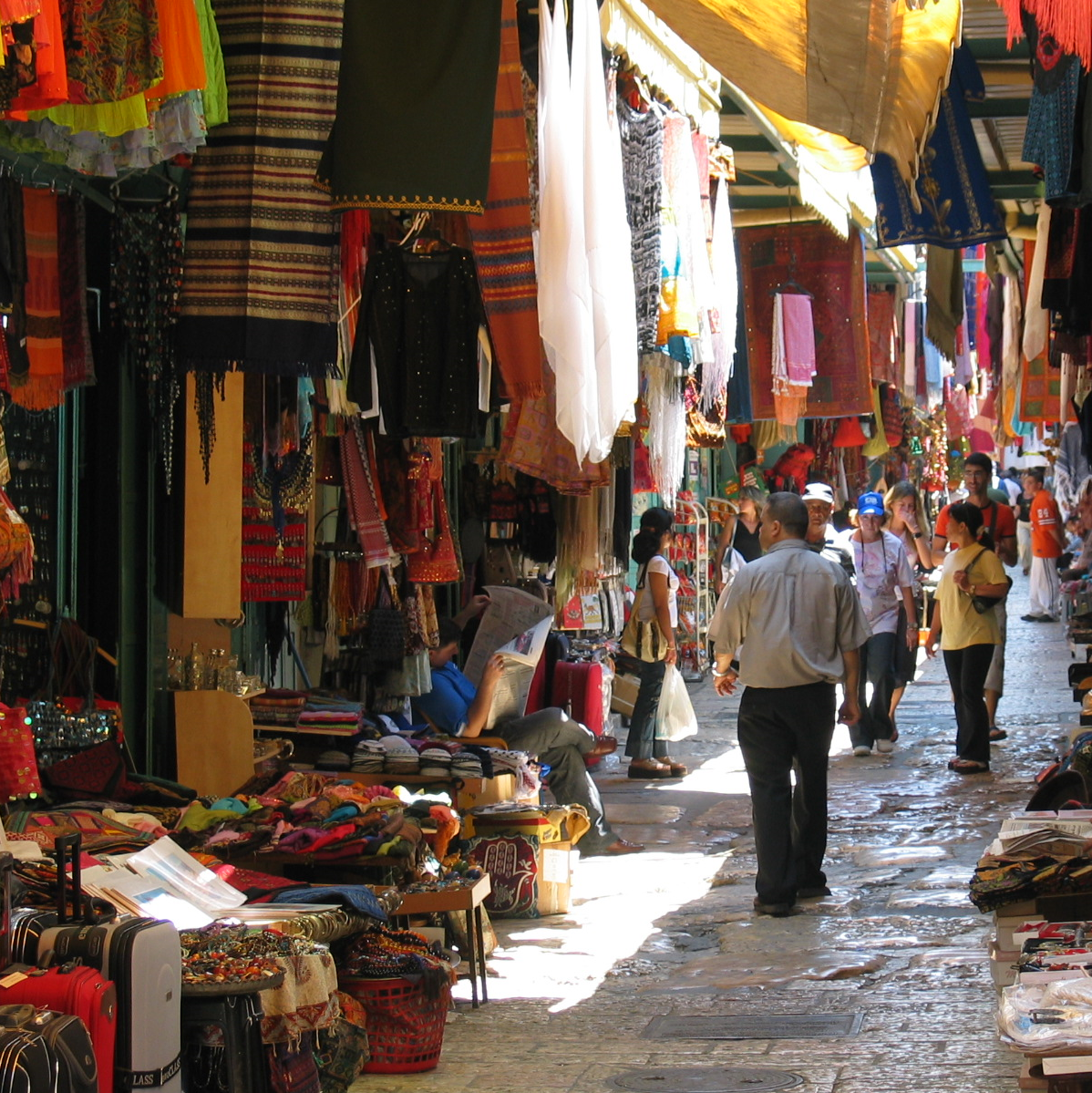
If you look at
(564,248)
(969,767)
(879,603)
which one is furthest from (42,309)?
(879,603)

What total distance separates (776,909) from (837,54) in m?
3.82

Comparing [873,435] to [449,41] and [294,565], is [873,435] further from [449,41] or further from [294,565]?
[449,41]

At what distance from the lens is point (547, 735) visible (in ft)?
28.0

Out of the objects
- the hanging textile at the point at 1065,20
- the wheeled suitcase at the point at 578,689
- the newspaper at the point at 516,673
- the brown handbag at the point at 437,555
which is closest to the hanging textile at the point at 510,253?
the hanging textile at the point at 1065,20

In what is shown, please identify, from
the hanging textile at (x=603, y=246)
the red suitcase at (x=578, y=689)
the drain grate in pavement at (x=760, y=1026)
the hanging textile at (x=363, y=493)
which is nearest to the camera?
the drain grate in pavement at (x=760, y=1026)

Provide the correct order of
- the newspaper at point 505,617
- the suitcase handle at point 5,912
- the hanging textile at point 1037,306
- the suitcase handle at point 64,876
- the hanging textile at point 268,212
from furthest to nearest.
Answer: the newspaper at point 505,617 < the hanging textile at point 1037,306 < the hanging textile at point 268,212 < the suitcase handle at point 64,876 < the suitcase handle at point 5,912

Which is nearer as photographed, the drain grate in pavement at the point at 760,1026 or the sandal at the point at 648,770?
the drain grate in pavement at the point at 760,1026

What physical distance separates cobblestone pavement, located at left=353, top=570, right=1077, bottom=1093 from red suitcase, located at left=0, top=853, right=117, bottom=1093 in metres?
1.37

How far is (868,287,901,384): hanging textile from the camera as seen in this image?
57.0ft

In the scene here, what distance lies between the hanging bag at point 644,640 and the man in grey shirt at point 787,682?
3.66m

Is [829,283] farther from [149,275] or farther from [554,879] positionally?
[149,275]

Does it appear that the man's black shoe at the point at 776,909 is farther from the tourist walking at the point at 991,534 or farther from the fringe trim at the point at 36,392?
the tourist walking at the point at 991,534

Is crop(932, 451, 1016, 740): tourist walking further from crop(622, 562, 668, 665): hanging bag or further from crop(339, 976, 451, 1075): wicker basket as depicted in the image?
crop(339, 976, 451, 1075): wicker basket

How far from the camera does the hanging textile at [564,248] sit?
19.9 ft
